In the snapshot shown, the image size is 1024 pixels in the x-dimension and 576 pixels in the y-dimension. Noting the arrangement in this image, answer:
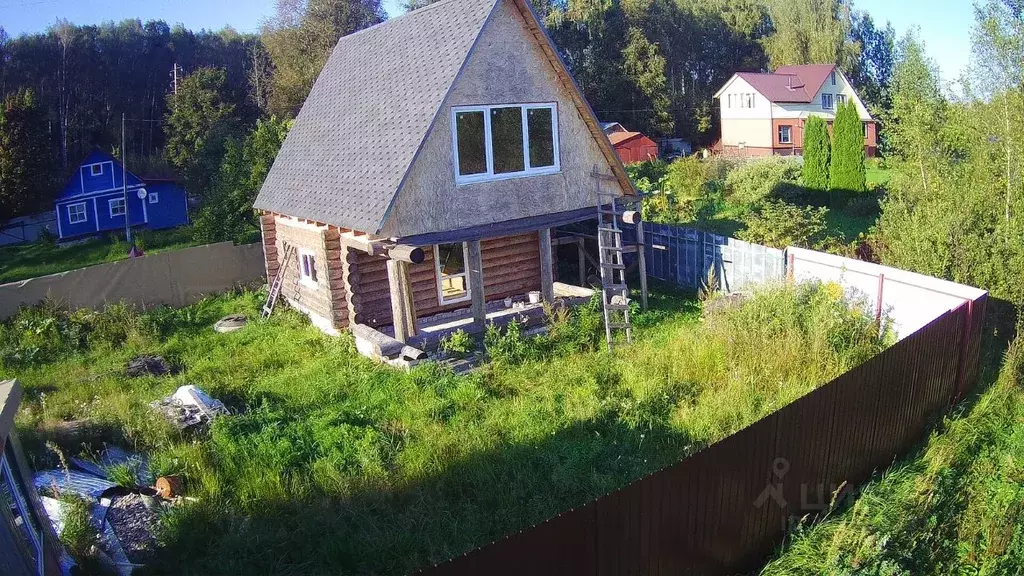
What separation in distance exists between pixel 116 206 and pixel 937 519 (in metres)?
34.9

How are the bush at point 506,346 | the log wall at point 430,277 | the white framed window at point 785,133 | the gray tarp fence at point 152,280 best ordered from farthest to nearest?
the white framed window at point 785,133 < the gray tarp fence at point 152,280 < the log wall at point 430,277 < the bush at point 506,346

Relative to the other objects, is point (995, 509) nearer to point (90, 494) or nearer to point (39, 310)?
point (90, 494)

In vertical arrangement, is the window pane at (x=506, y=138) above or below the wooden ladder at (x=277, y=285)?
above

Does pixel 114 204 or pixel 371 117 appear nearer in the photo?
pixel 371 117

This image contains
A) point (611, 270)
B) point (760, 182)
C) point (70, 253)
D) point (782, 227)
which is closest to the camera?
point (611, 270)

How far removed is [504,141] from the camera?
13281mm

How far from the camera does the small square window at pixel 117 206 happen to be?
33.2 m

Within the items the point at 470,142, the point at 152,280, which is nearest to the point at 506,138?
the point at 470,142

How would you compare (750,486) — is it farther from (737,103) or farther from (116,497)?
(737,103)

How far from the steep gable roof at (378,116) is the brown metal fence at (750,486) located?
731 cm

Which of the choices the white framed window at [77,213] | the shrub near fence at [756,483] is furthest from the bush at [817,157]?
the white framed window at [77,213]

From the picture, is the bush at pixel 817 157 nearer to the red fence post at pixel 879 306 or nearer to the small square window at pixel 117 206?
the red fence post at pixel 879 306

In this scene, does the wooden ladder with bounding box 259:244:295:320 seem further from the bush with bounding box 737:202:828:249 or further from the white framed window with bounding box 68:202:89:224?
the white framed window with bounding box 68:202:89:224

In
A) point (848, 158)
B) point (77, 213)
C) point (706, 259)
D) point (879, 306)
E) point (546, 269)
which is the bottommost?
point (879, 306)
